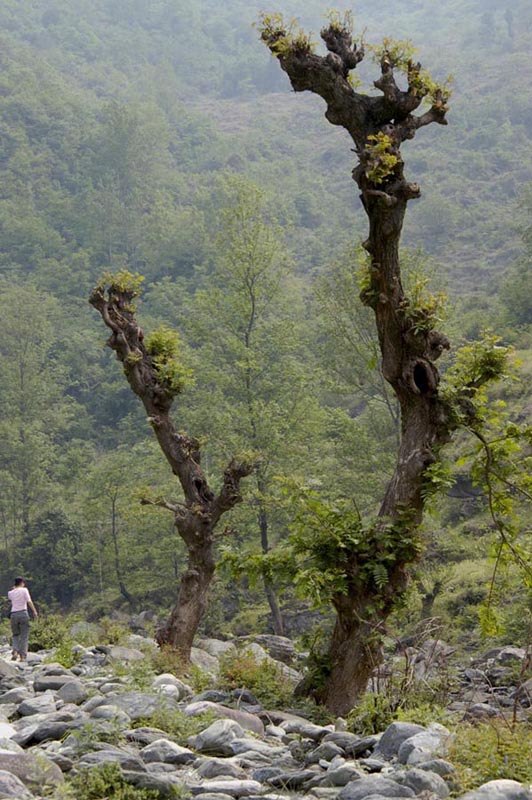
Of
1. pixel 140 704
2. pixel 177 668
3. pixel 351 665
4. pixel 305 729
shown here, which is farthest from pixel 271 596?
pixel 140 704

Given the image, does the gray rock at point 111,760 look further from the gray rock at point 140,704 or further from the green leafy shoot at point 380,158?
the green leafy shoot at point 380,158

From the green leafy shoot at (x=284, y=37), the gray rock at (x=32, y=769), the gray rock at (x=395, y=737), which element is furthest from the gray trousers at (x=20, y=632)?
the gray rock at (x=32, y=769)

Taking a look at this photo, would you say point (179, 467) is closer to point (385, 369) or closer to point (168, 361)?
point (168, 361)

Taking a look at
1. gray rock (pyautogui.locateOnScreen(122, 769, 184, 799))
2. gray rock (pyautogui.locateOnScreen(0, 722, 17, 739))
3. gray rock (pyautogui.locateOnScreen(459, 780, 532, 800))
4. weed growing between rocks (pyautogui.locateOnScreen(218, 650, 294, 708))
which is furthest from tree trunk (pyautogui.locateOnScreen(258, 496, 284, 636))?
gray rock (pyautogui.locateOnScreen(459, 780, 532, 800))

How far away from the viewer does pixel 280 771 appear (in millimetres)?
5961

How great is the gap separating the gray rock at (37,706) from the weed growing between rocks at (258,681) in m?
2.36

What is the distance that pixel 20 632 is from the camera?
15.6 metres

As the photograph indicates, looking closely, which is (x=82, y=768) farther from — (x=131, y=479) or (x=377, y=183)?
(x=131, y=479)

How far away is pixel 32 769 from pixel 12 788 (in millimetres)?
375

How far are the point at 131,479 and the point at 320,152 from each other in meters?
71.6

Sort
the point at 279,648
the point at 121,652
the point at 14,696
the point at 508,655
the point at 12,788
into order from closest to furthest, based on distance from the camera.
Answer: the point at 12,788
the point at 14,696
the point at 121,652
the point at 508,655
the point at 279,648

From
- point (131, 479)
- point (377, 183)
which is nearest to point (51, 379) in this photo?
point (131, 479)

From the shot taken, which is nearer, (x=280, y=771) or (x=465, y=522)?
(x=280, y=771)

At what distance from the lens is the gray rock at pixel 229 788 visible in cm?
540
